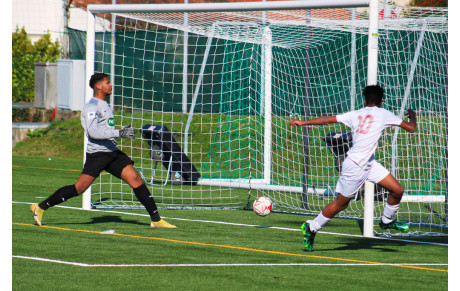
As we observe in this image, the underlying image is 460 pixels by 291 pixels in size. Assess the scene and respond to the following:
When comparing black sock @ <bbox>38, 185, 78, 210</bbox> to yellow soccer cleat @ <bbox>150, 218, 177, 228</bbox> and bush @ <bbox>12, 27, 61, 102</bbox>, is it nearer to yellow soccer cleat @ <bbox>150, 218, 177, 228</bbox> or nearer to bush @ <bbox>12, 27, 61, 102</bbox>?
yellow soccer cleat @ <bbox>150, 218, 177, 228</bbox>

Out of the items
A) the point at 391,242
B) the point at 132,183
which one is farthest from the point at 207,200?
the point at 391,242

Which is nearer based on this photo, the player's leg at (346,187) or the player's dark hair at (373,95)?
the player's leg at (346,187)

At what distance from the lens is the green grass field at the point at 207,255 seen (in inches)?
263

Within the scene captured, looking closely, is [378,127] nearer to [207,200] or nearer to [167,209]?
[167,209]

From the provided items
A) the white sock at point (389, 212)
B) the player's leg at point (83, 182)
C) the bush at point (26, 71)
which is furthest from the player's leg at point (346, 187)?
the bush at point (26, 71)

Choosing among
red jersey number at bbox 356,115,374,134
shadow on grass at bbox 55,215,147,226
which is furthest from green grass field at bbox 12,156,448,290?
red jersey number at bbox 356,115,374,134

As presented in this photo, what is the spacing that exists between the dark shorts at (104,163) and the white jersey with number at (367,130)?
128 inches

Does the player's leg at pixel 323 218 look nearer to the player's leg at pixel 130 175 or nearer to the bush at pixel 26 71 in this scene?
the player's leg at pixel 130 175

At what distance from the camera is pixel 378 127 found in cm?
830

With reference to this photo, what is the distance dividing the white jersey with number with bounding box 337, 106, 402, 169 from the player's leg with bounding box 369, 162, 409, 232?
0.61 ft

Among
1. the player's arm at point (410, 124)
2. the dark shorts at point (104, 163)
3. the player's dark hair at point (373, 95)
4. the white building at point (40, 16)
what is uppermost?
the white building at point (40, 16)

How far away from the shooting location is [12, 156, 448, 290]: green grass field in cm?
669

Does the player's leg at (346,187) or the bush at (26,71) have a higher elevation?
the bush at (26,71)

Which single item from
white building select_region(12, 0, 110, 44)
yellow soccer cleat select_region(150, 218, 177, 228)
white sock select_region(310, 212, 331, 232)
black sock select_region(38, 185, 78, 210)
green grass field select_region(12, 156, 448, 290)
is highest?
white building select_region(12, 0, 110, 44)
